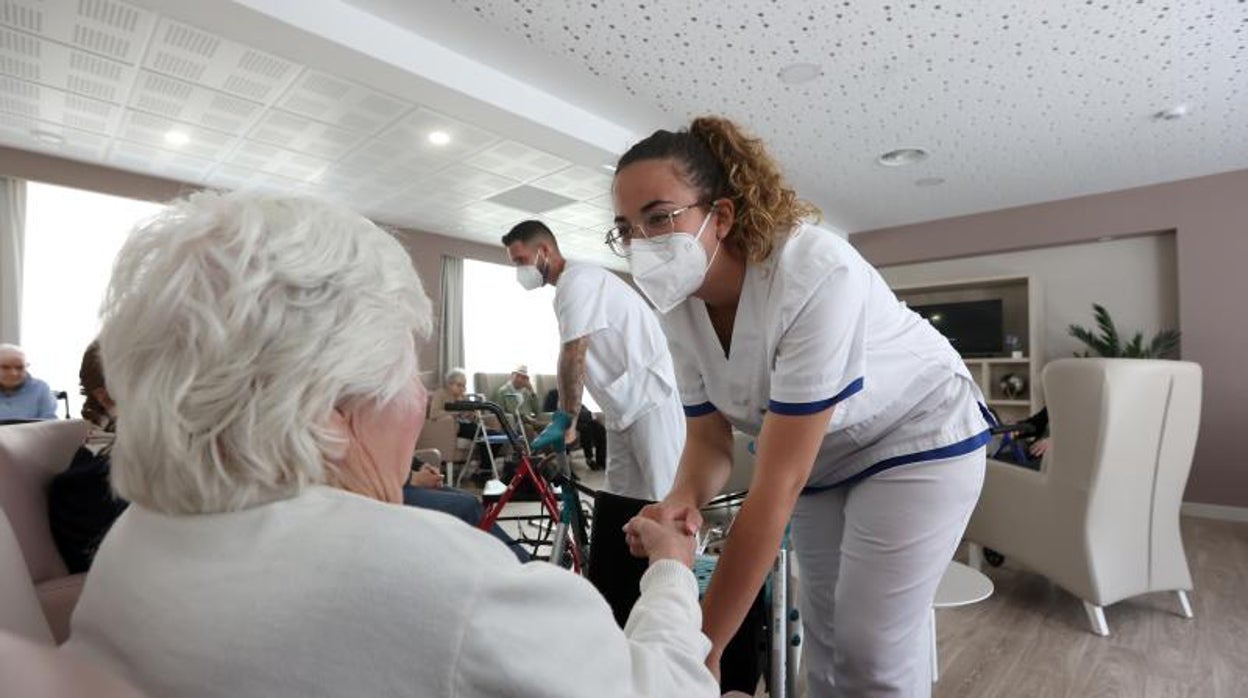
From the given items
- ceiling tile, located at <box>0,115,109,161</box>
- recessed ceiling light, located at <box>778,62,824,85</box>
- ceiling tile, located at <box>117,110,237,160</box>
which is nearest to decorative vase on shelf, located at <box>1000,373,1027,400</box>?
recessed ceiling light, located at <box>778,62,824,85</box>

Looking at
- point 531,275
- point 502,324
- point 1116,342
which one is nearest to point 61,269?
point 502,324

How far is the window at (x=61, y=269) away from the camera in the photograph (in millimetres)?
4785

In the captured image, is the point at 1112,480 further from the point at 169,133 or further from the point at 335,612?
the point at 169,133

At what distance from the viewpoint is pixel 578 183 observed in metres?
4.83

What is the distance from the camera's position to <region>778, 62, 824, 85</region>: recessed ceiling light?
2.99 m

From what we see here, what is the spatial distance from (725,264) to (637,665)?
0.66m

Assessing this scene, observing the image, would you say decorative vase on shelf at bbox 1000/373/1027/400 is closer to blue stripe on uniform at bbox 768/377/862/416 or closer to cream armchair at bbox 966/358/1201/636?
cream armchair at bbox 966/358/1201/636

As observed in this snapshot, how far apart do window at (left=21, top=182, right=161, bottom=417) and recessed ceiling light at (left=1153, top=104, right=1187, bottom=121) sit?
275 inches

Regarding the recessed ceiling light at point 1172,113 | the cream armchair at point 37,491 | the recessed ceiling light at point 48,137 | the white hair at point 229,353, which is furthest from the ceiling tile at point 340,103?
the recessed ceiling light at point 1172,113

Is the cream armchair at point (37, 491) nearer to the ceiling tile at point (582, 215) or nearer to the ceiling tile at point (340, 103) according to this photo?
the ceiling tile at point (340, 103)

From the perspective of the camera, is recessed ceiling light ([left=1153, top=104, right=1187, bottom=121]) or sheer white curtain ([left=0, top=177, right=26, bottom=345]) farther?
sheer white curtain ([left=0, top=177, right=26, bottom=345])

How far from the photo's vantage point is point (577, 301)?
200 cm

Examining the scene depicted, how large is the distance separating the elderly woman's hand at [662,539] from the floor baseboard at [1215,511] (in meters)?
5.61

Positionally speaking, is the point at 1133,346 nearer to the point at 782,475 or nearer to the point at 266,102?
the point at 782,475
